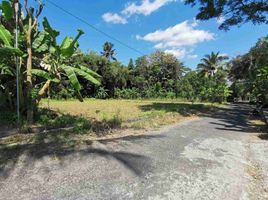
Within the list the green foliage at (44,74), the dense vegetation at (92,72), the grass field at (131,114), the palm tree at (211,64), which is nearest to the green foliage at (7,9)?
the dense vegetation at (92,72)

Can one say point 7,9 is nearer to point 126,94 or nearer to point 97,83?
point 97,83

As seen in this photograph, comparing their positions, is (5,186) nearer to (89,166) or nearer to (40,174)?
(40,174)

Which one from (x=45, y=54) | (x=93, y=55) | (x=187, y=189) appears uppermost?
(x=93, y=55)

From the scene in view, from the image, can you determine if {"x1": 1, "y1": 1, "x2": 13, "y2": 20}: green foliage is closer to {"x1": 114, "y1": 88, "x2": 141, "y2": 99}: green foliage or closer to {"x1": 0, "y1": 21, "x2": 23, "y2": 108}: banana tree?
{"x1": 0, "y1": 21, "x2": 23, "y2": 108}: banana tree

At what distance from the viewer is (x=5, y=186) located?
151 inches

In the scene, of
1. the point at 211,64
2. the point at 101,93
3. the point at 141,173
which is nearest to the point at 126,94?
the point at 101,93

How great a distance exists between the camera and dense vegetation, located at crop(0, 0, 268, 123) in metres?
8.75

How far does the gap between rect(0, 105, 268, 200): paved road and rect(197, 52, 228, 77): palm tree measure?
3645 centimetres

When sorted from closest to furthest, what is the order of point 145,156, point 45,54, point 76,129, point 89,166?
1. point 89,166
2. point 145,156
3. point 76,129
4. point 45,54

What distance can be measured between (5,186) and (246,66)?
40764 mm

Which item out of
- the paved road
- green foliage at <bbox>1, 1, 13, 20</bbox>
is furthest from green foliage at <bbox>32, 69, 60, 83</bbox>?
the paved road

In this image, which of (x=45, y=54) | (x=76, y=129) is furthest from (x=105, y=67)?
(x=76, y=129)

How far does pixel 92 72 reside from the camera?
9961 mm

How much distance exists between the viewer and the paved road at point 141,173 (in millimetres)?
3770
